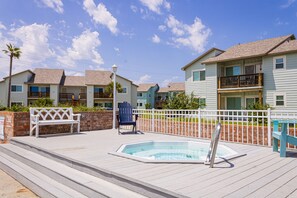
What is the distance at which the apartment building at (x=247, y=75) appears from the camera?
1456 centimetres

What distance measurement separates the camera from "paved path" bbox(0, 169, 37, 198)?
3.84 metres

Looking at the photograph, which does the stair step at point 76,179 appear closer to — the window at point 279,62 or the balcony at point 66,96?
the window at point 279,62

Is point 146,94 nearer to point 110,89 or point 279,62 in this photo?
point 110,89

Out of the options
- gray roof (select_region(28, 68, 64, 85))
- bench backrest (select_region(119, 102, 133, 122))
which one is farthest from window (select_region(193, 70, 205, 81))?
gray roof (select_region(28, 68, 64, 85))

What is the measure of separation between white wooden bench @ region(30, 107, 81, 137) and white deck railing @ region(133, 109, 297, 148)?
9.41ft

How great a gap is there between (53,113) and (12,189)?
4.73 meters

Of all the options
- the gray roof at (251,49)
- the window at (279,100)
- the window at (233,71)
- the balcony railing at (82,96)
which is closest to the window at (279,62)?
the gray roof at (251,49)

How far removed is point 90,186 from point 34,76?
108ft

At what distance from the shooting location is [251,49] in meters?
16.7

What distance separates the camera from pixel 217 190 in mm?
2682

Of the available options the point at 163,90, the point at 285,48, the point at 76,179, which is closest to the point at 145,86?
the point at 163,90

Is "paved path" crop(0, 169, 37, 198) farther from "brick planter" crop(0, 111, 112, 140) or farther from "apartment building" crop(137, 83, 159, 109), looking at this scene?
"apartment building" crop(137, 83, 159, 109)

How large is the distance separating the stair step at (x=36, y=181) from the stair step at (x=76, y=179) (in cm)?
8

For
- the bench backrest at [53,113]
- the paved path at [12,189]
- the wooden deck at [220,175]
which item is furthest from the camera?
the bench backrest at [53,113]
